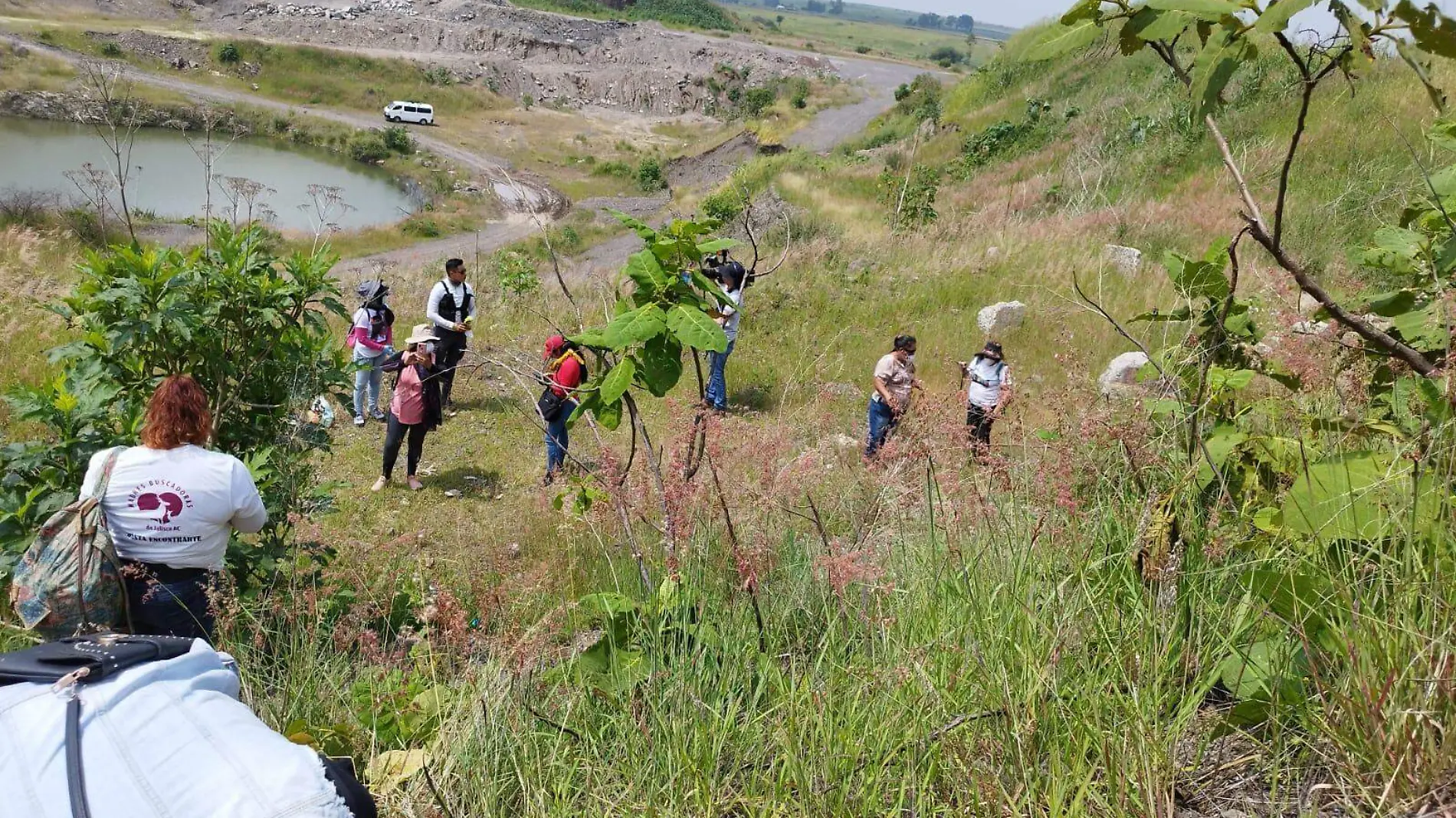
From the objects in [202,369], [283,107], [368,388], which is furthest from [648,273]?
[283,107]

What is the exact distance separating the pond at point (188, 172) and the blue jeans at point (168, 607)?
28.2 m

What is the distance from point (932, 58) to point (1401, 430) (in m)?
149

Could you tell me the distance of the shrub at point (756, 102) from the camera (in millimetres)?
66312

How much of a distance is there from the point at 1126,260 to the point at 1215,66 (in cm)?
1358

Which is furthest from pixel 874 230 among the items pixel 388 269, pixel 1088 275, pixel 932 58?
pixel 932 58

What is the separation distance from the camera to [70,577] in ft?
10.7

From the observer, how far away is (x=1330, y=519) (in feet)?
7.25

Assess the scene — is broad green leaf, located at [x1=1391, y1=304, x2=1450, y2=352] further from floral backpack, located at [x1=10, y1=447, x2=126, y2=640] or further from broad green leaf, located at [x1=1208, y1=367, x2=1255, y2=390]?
floral backpack, located at [x1=10, y1=447, x2=126, y2=640]

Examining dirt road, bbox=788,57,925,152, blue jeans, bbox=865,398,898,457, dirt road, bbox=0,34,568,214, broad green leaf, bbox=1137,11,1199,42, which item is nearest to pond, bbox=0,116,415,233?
dirt road, bbox=0,34,568,214

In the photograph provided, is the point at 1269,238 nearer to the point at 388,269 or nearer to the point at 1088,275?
the point at 1088,275

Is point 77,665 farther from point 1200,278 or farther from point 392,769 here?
point 1200,278

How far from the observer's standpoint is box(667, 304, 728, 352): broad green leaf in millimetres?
2693

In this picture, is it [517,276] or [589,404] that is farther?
[517,276]

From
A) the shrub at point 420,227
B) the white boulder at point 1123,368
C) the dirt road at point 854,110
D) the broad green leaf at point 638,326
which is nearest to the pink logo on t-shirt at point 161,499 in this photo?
the broad green leaf at point 638,326
